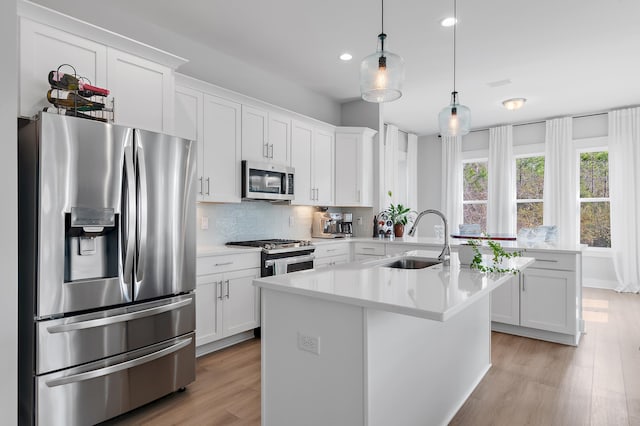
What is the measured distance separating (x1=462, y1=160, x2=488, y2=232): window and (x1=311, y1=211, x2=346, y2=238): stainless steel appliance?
3696mm

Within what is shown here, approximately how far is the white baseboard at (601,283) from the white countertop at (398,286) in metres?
5.25

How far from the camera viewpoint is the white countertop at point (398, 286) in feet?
4.54

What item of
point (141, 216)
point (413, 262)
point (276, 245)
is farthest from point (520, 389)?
point (141, 216)

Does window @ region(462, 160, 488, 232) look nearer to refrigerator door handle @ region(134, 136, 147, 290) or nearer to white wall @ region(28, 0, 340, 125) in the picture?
white wall @ region(28, 0, 340, 125)

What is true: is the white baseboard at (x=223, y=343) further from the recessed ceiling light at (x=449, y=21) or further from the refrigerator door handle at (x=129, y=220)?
the recessed ceiling light at (x=449, y=21)

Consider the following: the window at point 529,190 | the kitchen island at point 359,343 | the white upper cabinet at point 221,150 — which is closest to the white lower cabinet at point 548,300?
the kitchen island at point 359,343

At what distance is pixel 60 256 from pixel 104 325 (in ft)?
1.49

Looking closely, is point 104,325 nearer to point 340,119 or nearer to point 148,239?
point 148,239

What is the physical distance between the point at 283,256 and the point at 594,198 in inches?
221

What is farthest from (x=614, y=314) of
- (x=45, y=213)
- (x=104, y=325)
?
(x=45, y=213)

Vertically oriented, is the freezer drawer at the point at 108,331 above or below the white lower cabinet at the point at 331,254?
below

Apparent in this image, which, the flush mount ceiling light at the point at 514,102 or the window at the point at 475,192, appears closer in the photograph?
the flush mount ceiling light at the point at 514,102

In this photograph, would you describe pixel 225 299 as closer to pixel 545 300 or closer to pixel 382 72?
pixel 382 72

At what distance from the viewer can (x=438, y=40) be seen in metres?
3.63
